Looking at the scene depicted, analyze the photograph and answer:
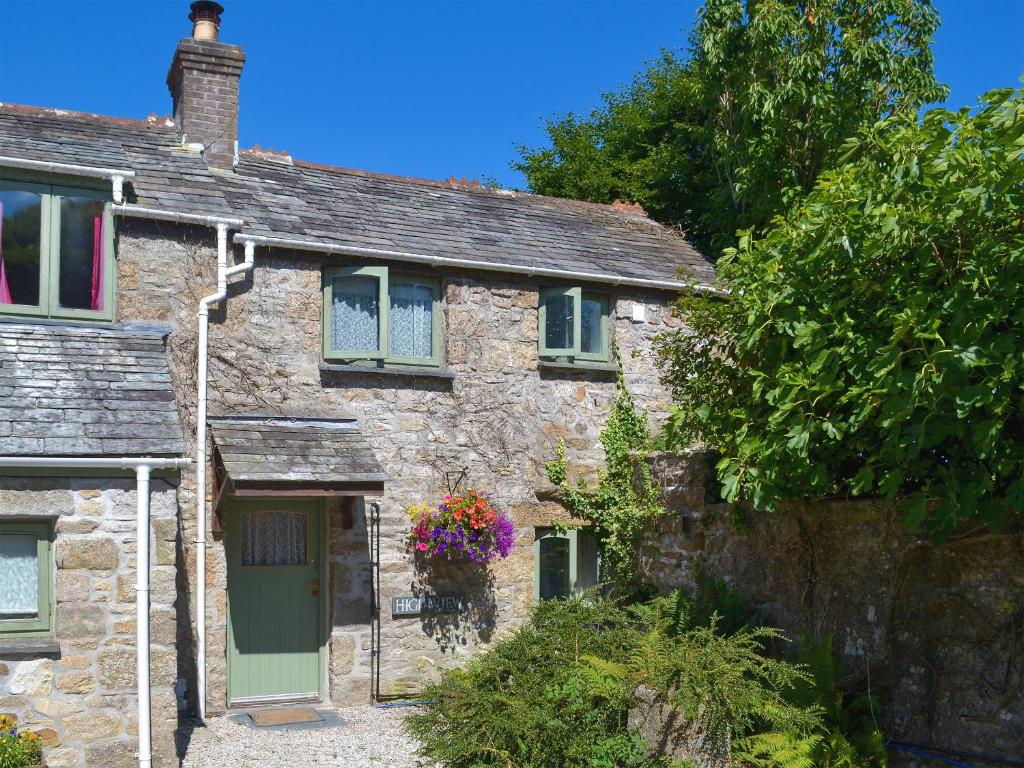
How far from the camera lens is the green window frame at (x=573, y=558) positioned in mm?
11906

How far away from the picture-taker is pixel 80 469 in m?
7.98

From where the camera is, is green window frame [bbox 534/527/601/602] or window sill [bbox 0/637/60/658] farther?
green window frame [bbox 534/527/601/602]

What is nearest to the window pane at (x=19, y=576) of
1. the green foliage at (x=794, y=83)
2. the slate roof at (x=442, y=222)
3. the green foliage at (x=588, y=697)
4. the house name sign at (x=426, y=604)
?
the green foliage at (x=588, y=697)

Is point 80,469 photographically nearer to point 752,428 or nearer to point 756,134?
Result: point 752,428

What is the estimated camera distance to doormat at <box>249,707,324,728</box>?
977cm

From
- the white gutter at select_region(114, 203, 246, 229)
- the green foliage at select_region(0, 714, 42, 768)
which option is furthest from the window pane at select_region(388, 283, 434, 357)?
the green foliage at select_region(0, 714, 42, 768)

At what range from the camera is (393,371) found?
1112cm

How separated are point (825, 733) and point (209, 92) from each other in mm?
9455

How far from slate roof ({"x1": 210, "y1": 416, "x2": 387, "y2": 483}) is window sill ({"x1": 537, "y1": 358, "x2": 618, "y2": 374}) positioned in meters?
2.49

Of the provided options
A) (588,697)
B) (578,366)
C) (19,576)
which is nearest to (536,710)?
(588,697)

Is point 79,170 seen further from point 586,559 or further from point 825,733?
point 825,733

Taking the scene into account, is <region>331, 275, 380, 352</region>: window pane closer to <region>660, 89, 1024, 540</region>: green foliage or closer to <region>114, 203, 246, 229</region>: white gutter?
<region>114, 203, 246, 229</region>: white gutter

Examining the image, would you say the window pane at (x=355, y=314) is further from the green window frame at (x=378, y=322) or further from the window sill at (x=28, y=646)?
the window sill at (x=28, y=646)

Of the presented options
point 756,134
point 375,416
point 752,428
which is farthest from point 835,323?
point 756,134
